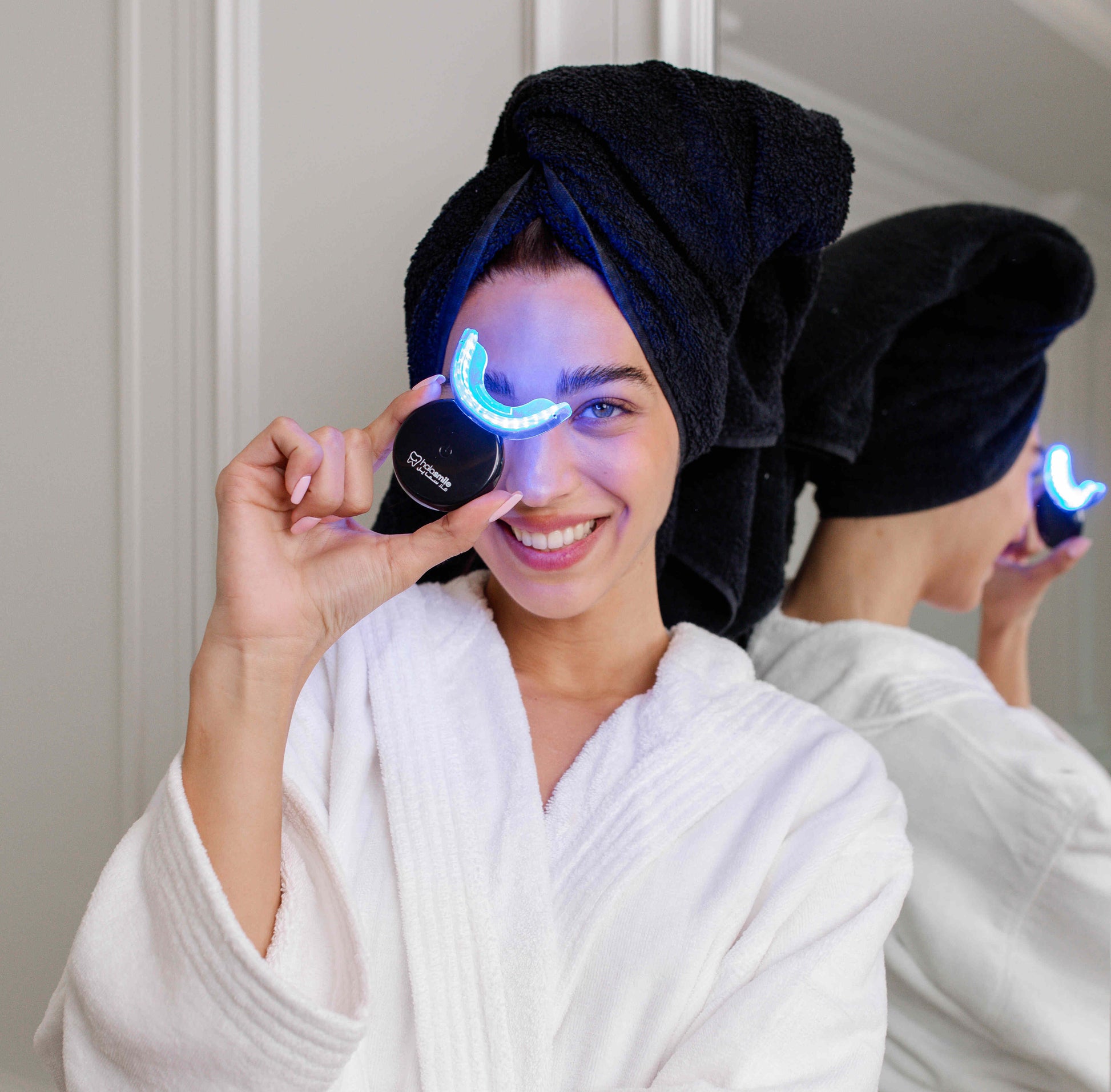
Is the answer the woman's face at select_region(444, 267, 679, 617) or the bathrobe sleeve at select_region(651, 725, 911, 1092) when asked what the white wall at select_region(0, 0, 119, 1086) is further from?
the bathrobe sleeve at select_region(651, 725, 911, 1092)

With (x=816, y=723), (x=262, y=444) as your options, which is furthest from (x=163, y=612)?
(x=816, y=723)

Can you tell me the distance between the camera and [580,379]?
87cm

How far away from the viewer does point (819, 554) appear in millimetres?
1240

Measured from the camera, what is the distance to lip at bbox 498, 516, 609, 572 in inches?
35.8

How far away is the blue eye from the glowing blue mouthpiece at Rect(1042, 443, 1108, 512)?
0.48m

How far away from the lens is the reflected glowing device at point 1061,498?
103cm

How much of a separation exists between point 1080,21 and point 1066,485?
426 mm

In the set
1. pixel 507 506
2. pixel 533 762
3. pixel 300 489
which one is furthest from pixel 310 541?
pixel 533 762

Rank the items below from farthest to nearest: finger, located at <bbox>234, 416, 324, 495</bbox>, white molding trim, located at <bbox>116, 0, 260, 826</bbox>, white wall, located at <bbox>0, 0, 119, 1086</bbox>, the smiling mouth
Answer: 1. white wall, located at <bbox>0, 0, 119, 1086</bbox>
2. white molding trim, located at <bbox>116, 0, 260, 826</bbox>
3. the smiling mouth
4. finger, located at <bbox>234, 416, 324, 495</bbox>

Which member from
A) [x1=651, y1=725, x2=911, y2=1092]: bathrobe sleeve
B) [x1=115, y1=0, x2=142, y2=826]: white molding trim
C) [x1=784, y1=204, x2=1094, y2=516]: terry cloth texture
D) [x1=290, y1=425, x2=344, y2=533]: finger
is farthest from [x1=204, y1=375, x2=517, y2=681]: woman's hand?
[x1=115, y1=0, x2=142, y2=826]: white molding trim

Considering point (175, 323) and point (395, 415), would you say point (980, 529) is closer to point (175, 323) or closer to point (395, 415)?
point (395, 415)

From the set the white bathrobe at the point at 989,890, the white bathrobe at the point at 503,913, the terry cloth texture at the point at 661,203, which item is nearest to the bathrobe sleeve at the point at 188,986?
the white bathrobe at the point at 503,913

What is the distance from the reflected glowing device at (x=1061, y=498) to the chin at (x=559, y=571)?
471 mm

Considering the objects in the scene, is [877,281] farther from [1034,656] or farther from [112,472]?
[112,472]
